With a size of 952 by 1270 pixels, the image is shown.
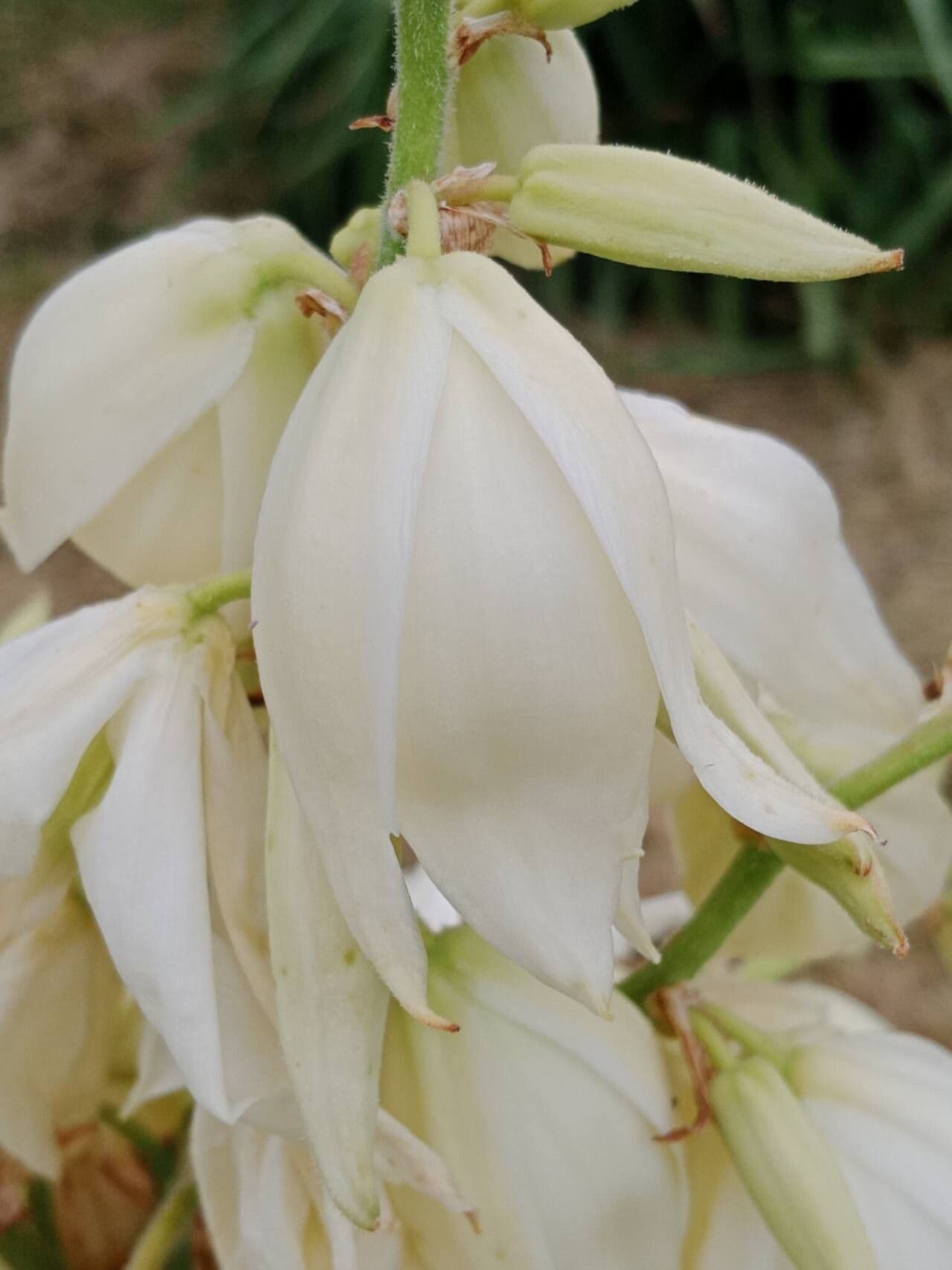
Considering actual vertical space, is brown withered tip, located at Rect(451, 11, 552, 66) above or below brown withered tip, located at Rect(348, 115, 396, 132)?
above

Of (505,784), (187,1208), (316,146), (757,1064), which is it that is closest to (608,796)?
(505,784)

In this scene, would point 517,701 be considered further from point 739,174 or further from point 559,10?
point 739,174

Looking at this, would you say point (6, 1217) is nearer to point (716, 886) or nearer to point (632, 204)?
point (716, 886)

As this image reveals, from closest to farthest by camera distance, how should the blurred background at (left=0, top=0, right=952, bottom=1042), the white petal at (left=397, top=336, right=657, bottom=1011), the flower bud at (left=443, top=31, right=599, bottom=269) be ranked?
the white petal at (left=397, top=336, right=657, bottom=1011) < the flower bud at (left=443, top=31, right=599, bottom=269) < the blurred background at (left=0, top=0, right=952, bottom=1042)

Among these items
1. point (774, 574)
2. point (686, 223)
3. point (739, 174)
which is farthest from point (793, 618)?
point (739, 174)

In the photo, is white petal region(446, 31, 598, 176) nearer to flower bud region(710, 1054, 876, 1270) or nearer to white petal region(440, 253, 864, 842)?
white petal region(440, 253, 864, 842)

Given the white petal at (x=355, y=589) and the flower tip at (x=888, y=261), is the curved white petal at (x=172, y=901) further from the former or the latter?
the flower tip at (x=888, y=261)

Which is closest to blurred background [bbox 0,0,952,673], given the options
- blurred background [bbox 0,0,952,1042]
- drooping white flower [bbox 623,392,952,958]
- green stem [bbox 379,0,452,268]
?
blurred background [bbox 0,0,952,1042]

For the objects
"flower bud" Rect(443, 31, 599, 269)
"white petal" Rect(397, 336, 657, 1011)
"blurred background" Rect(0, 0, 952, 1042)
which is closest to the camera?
"white petal" Rect(397, 336, 657, 1011)
